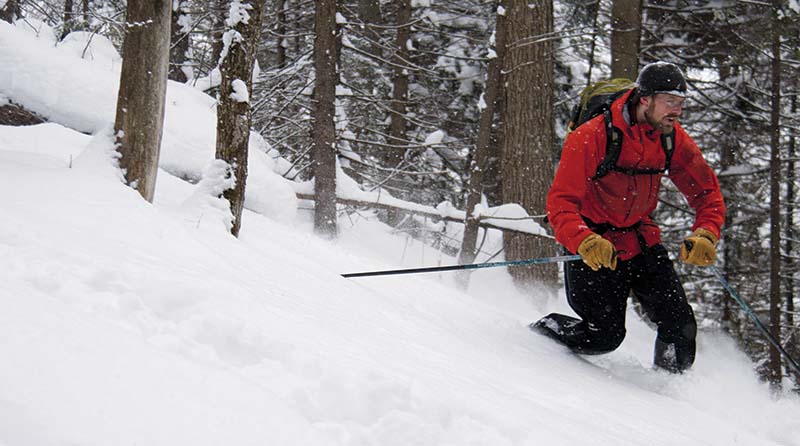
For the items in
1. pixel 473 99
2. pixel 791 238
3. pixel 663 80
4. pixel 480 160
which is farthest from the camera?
pixel 473 99

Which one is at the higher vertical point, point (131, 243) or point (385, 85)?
point (385, 85)

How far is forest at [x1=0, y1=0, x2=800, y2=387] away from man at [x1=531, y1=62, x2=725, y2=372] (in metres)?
2.88

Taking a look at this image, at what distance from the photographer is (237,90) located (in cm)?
547

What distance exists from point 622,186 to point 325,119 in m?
6.80

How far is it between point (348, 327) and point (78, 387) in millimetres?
1743

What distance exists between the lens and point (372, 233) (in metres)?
11.7

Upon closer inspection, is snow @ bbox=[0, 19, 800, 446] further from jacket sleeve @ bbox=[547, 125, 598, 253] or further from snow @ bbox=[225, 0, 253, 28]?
snow @ bbox=[225, 0, 253, 28]

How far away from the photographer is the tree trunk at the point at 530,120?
9.20 m

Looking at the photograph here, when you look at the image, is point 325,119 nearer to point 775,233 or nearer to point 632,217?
point 632,217

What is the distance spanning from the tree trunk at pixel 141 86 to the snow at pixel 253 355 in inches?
5.7

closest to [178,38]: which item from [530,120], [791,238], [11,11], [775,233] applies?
[11,11]

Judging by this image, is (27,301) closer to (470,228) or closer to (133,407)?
(133,407)

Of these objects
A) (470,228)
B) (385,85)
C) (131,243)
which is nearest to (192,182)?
(470,228)

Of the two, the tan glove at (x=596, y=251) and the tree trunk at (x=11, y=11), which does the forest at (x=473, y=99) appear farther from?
the tan glove at (x=596, y=251)
